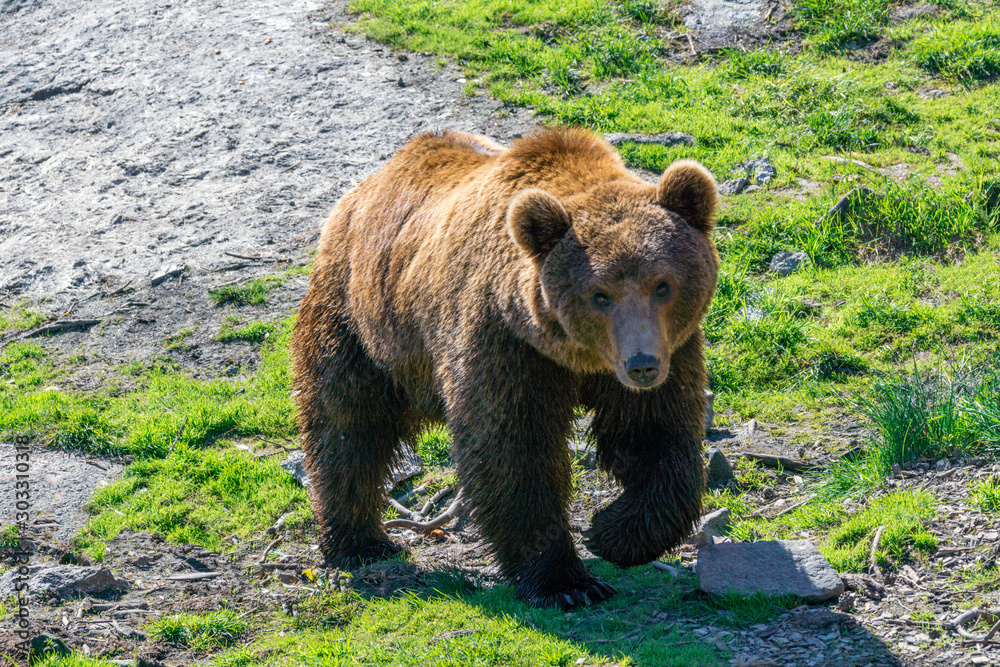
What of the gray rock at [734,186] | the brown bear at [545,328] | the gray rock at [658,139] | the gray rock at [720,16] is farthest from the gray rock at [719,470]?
the gray rock at [720,16]

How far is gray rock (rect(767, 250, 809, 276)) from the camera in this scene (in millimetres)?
8359

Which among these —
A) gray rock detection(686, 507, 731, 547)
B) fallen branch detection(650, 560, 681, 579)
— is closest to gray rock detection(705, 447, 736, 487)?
gray rock detection(686, 507, 731, 547)

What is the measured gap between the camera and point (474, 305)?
17.1ft

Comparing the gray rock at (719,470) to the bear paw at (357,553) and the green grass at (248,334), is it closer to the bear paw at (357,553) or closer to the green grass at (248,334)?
the bear paw at (357,553)

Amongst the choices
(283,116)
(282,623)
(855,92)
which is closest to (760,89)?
→ (855,92)

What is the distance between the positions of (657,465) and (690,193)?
1.32 m

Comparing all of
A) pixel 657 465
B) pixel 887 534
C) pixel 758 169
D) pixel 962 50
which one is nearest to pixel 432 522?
pixel 657 465

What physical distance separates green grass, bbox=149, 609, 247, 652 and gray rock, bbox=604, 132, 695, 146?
600 cm

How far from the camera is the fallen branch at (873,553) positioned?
4.95 m

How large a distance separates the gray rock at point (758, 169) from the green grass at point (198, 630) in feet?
19.3

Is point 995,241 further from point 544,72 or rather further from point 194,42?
point 194,42

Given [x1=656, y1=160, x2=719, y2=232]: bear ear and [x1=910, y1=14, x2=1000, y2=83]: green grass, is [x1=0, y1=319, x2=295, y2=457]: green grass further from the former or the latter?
[x1=910, y1=14, x2=1000, y2=83]: green grass

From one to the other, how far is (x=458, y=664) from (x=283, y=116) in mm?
8106

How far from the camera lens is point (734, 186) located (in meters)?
9.31
